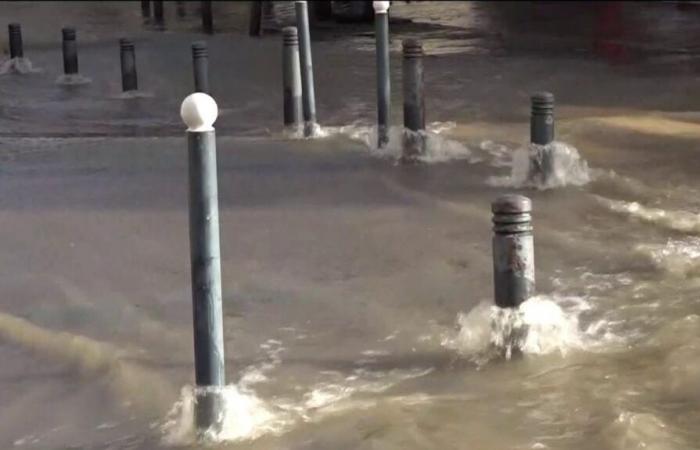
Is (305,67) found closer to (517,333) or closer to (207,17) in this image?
(517,333)

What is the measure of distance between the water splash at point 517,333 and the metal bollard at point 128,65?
37.0ft

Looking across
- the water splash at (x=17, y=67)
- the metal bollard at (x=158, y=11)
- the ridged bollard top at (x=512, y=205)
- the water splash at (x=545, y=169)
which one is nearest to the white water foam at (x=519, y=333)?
the ridged bollard top at (x=512, y=205)

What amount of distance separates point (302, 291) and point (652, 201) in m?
3.11

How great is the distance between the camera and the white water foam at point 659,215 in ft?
28.2

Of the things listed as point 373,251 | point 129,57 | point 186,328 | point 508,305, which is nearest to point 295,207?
point 373,251

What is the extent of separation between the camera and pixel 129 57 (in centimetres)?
1712

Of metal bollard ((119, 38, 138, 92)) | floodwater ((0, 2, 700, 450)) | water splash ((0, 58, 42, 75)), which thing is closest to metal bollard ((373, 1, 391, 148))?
floodwater ((0, 2, 700, 450))

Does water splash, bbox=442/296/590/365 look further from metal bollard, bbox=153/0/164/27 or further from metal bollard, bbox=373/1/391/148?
metal bollard, bbox=153/0/164/27

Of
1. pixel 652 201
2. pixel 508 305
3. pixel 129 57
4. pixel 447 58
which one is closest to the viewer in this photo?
pixel 508 305

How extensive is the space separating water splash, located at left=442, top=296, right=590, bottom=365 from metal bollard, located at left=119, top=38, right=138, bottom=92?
11.3 meters

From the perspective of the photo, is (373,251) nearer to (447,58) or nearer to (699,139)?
(699,139)

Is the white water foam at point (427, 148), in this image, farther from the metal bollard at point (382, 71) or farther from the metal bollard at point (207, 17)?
the metal bollard at point (207, 17)

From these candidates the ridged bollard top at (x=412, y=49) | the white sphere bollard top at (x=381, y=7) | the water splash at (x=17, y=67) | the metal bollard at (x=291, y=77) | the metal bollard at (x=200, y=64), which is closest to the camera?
the white sphere bollard top at (x=381, y=7)

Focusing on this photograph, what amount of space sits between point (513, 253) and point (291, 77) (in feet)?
21.2
